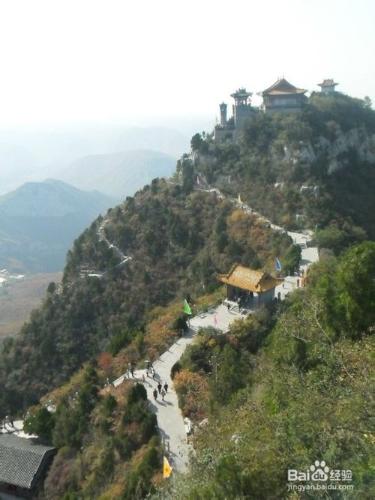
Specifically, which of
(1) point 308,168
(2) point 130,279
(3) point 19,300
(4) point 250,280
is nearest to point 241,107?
(1) point 308,168

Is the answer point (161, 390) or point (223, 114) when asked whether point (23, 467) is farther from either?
point (223, 114)

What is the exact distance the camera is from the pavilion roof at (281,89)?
53.8m

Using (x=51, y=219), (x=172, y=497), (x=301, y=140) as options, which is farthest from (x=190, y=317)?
(x=51, y=219)

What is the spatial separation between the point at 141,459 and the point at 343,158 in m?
38.1

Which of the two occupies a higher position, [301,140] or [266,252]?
[301,140]

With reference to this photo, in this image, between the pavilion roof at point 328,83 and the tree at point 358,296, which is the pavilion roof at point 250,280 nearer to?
the tree at point 358,296

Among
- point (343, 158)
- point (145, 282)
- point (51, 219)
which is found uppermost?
point (343, 158)

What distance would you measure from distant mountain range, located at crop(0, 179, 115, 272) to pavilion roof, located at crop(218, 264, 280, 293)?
Result: 399 feet

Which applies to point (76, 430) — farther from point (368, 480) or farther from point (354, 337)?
point (368, 480)

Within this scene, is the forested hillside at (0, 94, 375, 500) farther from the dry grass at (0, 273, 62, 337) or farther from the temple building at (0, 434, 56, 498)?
the dry grass at (0, 273, 62, 337)

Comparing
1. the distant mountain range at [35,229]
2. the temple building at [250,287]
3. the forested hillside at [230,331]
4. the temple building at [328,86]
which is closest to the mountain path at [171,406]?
the forested hillside at [230,331]

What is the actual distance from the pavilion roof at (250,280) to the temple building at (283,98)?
30488 mm

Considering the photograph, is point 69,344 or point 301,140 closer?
point 69,344

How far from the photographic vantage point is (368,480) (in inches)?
333
